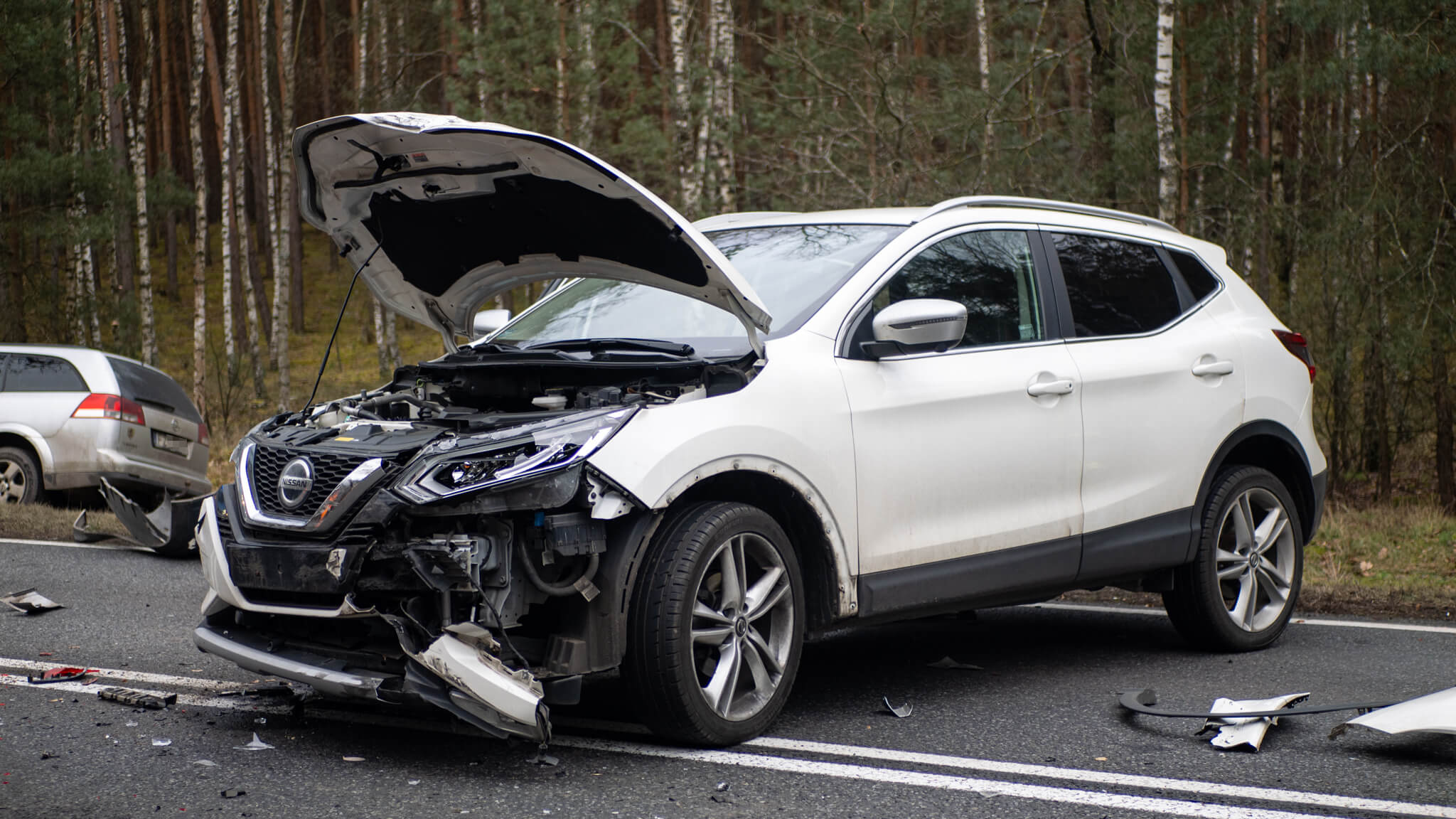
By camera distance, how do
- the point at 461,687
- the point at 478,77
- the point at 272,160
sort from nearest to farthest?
the point at 461,687
the point at 478,77
the point at 272,160

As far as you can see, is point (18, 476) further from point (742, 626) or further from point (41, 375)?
point (742, 626)

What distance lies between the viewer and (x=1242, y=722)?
4.61m

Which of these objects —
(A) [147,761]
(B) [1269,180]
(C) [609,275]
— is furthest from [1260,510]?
(B) [1269,180]

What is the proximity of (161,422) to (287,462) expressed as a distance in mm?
7954

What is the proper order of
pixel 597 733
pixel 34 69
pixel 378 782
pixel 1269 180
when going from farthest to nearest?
pixel 34 69
pixel 1269 180
pixel 597 733
pixel 378 782

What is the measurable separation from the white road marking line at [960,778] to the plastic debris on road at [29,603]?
2409 mm

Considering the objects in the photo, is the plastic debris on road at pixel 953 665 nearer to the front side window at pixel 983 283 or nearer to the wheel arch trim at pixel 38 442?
the front side window at pixel 983 283

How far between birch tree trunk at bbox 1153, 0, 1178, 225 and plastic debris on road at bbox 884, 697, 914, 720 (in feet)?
27.3

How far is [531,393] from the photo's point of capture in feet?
15.9

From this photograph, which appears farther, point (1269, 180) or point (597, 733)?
point (1269, 180)

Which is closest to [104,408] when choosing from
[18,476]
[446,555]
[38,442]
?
[38,442]

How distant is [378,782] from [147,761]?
0.79 meters

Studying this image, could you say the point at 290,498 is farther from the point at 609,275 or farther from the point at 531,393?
the point at 609,275

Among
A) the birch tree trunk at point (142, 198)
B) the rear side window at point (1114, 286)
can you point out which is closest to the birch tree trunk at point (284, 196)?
the birch tree trunk at point (142, 198)
